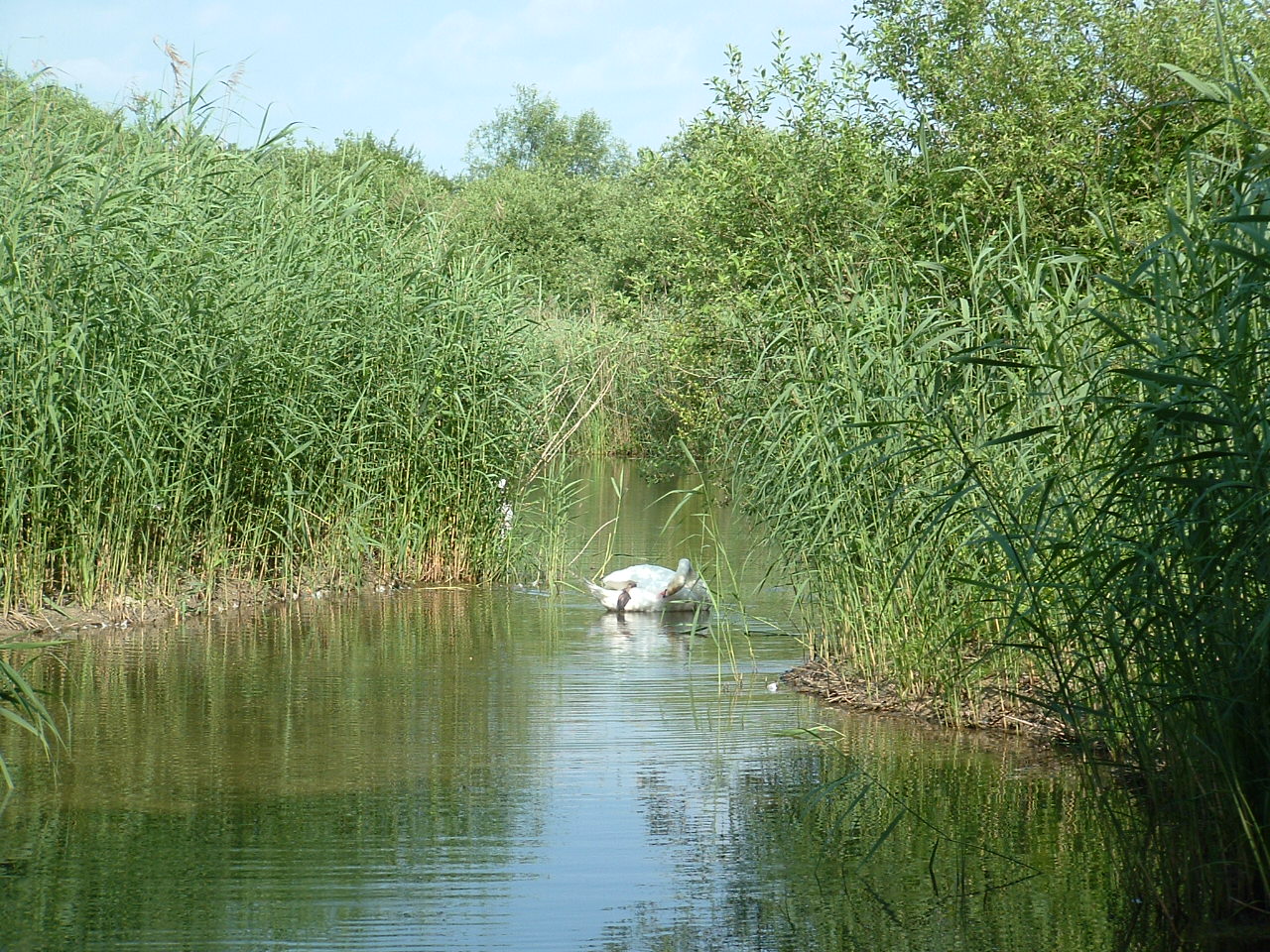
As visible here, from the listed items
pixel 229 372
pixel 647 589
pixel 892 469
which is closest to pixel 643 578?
pixel 647 589

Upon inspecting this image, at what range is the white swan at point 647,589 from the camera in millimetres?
9391

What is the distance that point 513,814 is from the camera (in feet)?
16.8

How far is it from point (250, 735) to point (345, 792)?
0.98m

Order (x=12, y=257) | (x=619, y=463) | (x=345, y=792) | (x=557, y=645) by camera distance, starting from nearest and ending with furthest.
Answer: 1. (x=345, y=792)
2. (x=12, y=257)
3. (x=557, y=645)
4. (x=619, y=463)

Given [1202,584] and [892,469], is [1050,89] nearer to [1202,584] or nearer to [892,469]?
Answer: [892,469]

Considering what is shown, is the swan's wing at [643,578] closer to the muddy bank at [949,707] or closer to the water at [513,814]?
the water at [513,814]

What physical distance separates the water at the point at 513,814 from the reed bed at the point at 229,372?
2.98 ft

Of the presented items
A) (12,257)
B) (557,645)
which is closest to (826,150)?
(557,645)

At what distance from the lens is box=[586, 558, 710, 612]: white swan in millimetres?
9391

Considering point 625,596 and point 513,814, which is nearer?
point 513,814

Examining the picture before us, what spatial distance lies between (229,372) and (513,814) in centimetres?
439

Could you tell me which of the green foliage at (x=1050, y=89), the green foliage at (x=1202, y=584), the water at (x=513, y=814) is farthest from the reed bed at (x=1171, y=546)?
the green foliage at (x=1050, y=89)

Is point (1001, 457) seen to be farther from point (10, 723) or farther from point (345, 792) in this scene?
point (10, 723)

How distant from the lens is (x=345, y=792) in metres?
5.36
